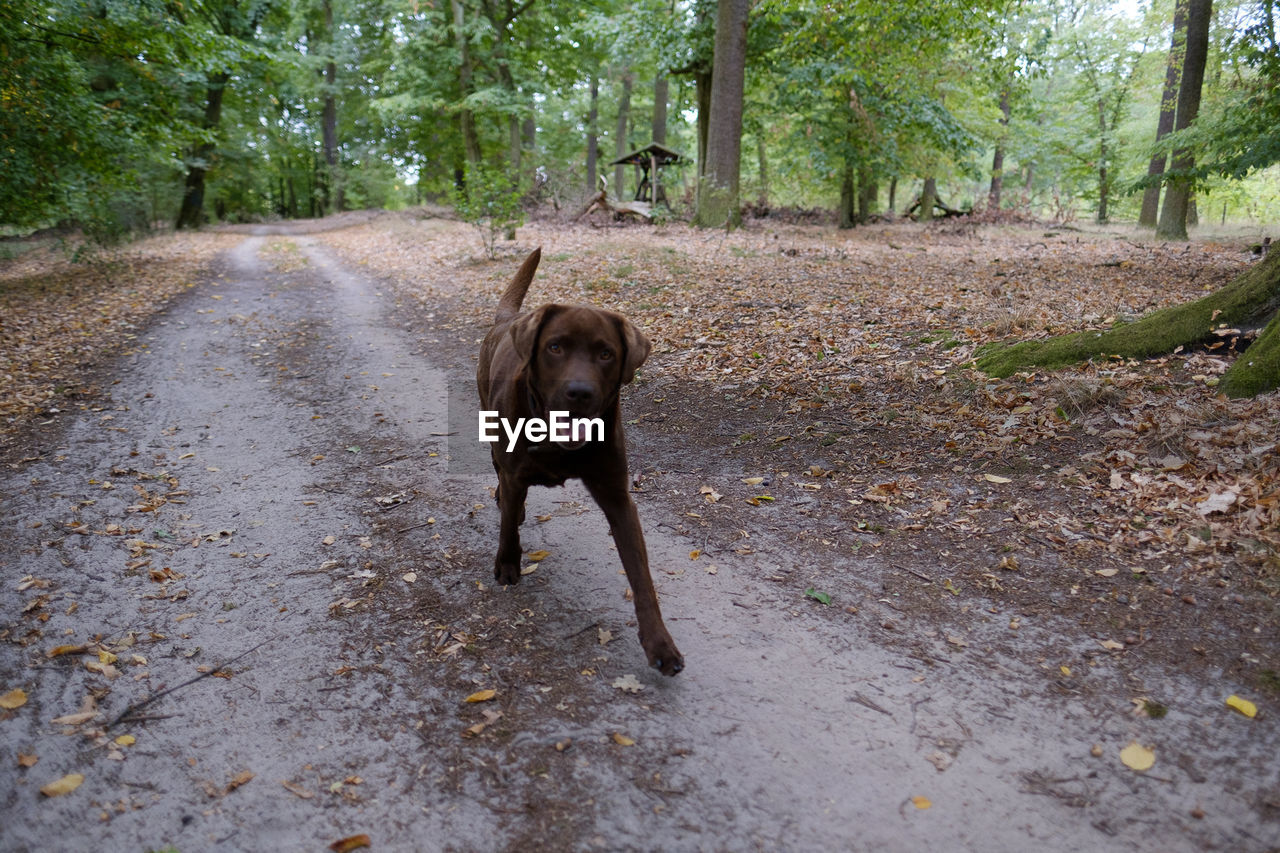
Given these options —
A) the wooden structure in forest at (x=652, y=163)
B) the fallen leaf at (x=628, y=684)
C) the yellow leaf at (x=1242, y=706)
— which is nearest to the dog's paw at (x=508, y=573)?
the fallen leaf at (x=628, y=684)

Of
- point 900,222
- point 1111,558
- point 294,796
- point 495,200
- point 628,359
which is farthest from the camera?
point 900,222

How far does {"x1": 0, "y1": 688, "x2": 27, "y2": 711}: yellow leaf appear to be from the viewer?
9.99ft

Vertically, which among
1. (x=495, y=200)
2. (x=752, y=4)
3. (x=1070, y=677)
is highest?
(x=752, y=4)

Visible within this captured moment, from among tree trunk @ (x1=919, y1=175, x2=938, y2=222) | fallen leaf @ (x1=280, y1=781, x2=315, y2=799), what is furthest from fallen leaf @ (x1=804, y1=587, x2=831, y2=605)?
tree trunk @ (x1=919, y1=175, x2=938, y2=222)

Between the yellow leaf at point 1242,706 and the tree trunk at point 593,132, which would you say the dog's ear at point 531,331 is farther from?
the tree trunk at point 593,132

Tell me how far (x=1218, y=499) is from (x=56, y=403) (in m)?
9.89

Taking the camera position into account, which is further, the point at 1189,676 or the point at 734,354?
the point at 734,354

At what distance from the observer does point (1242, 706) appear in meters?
2.84

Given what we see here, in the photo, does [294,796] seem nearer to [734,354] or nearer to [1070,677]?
[1070,677]

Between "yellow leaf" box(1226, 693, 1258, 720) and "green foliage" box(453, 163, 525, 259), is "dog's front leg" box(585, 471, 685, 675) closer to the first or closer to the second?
"yellow leaf" box(1226, 693, 1258, 720)

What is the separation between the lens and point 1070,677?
3.12 meters

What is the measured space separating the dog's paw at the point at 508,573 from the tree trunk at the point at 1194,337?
4496mm

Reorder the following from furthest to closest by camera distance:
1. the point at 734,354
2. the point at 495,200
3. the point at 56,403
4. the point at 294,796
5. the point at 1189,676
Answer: the point at 495,200 < the point at 734,354 < the point at 56,403 < the point at 1189,676 < the point at 294,796

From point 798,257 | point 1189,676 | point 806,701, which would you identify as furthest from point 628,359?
point 798,257
